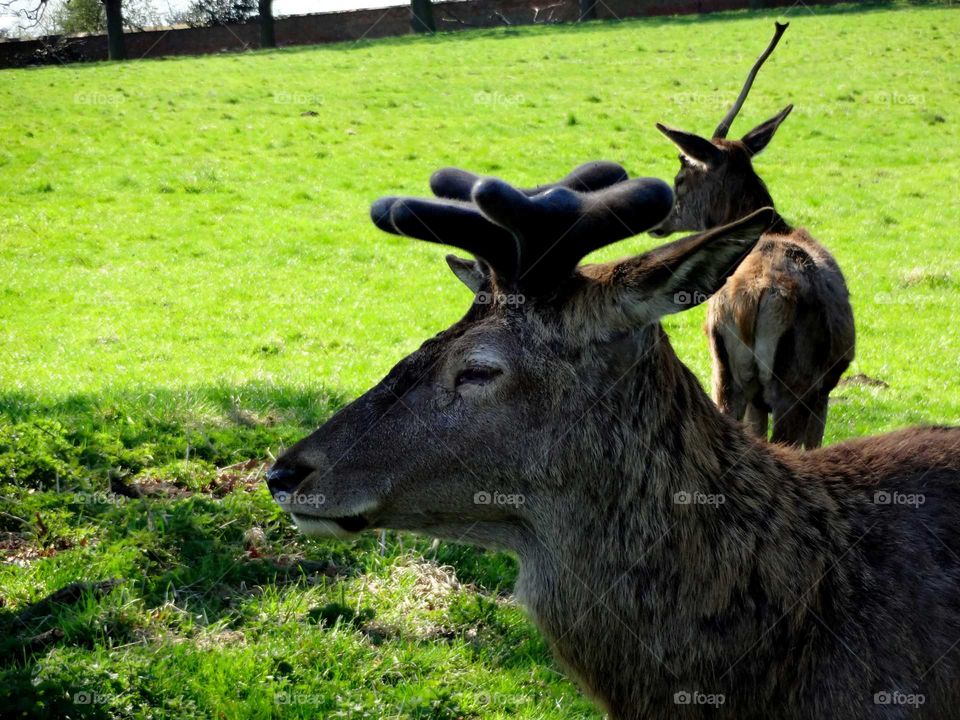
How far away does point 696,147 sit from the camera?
28.2ft

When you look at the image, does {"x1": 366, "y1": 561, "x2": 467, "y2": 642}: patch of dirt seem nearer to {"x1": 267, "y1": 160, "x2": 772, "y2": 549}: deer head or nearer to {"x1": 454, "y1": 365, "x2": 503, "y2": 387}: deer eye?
{"x1": 267, "y1": 160, "x2": 772, "y2": 549}: deer head

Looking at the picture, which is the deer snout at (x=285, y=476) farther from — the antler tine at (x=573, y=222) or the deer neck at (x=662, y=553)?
the antler tine at (x=573, y=222)

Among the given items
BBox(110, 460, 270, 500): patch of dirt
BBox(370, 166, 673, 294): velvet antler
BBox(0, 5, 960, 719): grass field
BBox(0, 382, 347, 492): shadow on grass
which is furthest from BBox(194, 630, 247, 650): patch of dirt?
BBox(370, 166, 673, 294): velvet antler

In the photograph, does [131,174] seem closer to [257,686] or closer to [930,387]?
[930,387]

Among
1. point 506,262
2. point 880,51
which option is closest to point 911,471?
point 506,262

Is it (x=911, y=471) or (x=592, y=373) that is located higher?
(x=592, y=373)

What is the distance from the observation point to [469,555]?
5.94 m

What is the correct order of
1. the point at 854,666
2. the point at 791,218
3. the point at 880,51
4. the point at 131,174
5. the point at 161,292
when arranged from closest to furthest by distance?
the point at 854,666 → the point at 161,292 → the point at 791,218 → the point at 131,174 → the point at 880,51

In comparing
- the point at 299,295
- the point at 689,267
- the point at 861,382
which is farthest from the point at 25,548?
the point at 299,295

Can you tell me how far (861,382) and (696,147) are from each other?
185 inches

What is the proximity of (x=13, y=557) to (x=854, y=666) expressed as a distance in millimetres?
4106

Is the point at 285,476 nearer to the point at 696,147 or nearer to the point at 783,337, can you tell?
the point at 783,337

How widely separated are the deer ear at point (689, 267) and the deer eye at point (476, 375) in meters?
0.52

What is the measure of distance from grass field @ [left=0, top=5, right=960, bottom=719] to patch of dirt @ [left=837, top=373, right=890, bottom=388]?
15 centimetres
